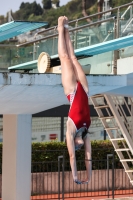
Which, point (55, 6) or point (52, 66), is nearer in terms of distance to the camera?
point (52, 66)

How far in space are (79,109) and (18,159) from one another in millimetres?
6666

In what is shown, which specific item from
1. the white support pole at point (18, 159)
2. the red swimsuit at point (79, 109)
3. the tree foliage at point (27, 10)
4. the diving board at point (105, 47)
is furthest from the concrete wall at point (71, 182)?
the tree foliage at point (27, 10)

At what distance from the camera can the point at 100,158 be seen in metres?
25.9

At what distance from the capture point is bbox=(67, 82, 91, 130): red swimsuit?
35.9 ft

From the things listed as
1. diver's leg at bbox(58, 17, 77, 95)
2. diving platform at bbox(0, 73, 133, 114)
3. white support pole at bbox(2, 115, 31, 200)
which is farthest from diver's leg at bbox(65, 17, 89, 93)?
white support pole at bbox(2, 115, 31, 200)

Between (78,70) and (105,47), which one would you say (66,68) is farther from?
(105,47)

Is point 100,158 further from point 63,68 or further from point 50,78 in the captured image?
point 63,68

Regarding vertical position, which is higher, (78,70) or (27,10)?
(27,10)

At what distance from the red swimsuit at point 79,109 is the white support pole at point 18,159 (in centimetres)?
636

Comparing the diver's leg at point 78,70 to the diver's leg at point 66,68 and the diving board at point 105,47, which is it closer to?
the diver's leg at point 66,68

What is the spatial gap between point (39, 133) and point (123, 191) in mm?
7897

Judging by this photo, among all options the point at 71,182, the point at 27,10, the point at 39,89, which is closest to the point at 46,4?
the point at 27,10

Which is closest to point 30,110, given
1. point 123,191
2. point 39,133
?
point 123,191

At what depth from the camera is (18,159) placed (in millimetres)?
17328
